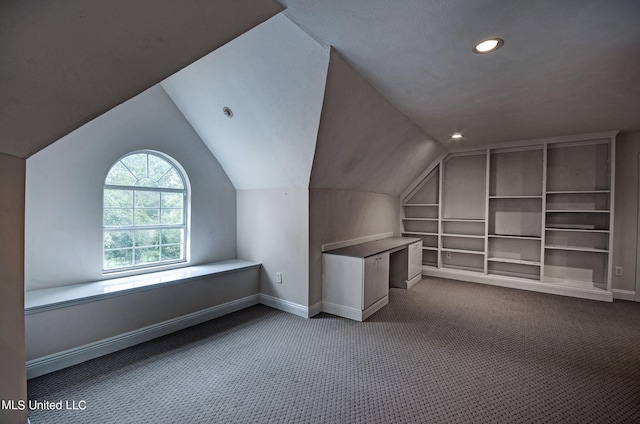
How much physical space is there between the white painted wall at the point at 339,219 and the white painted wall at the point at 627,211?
10.3 ft

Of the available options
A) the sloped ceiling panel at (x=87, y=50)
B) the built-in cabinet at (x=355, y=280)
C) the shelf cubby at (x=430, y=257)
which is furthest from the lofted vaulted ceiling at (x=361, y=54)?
the shelf cubby at (x=430, y=257)

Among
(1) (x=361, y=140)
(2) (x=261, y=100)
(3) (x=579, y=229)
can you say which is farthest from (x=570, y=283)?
(2) (x=261, y=100)

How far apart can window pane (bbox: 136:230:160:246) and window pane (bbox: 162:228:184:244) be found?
0.26ft

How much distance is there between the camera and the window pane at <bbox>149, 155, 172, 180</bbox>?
335 cm

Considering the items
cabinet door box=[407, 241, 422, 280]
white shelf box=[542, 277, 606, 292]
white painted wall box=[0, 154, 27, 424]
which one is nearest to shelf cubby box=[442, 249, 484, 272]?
cabinet door box=[407, 241, 422, 280]

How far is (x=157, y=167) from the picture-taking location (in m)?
3.40

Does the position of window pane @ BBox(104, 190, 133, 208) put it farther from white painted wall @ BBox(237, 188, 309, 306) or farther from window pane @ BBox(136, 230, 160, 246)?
white painted wall @ BBox(237, 188, 309, 306)

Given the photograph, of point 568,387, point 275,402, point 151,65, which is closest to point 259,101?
point 151,65

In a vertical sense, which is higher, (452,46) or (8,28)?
(452,46)

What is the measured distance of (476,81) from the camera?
2.49 m

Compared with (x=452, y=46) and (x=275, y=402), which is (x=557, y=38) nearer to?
(x=452, y=46)

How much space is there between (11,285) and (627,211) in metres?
6.25

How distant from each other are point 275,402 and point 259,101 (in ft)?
7.98

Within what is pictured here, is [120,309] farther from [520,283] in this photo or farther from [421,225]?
[520,283]
